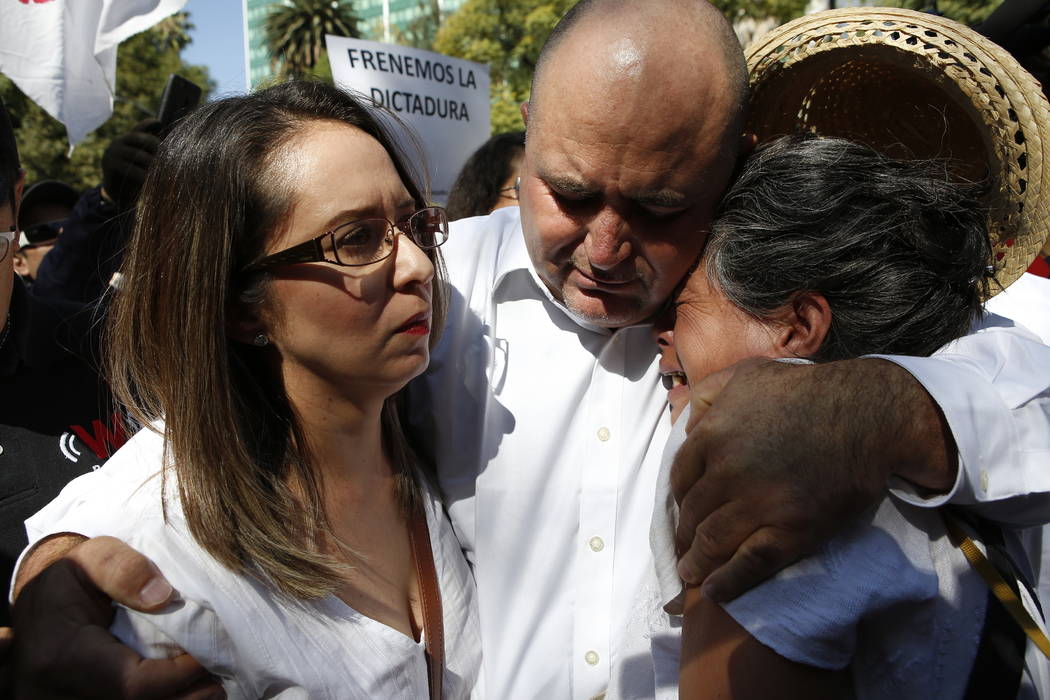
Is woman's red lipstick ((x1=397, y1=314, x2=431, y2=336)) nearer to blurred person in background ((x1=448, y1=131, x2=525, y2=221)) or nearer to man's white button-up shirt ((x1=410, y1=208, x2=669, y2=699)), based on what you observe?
man's white button-up shirt ((x1=410, y1=208, x2=669, y2=699))

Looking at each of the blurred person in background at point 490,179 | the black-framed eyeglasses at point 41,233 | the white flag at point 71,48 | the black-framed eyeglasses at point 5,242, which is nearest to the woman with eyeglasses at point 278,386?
the black-framed eyeglasses at point 5,242

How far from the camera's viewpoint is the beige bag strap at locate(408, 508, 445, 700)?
193cm

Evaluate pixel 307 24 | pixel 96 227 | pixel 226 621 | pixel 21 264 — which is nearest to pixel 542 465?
pixel 226 621

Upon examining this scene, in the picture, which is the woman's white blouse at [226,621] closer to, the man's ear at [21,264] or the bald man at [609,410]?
the bald man at [609,410]

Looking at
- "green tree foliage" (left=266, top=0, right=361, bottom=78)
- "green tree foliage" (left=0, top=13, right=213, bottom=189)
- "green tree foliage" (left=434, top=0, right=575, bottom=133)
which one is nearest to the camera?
"green tree foliage" (left=0, top=13, right=213, bottom=189)

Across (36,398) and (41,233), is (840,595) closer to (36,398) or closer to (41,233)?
(36,398)

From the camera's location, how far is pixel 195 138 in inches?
73.4

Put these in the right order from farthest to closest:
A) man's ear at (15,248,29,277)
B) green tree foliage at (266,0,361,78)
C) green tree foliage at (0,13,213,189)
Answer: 1. green tree foliage at (266,0,361,78)
2. green tree foliage at (0,13,213,189)
3. man's ear at (15,248,29,277)

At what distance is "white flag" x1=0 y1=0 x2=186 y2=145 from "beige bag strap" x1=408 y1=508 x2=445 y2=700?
2858 mm

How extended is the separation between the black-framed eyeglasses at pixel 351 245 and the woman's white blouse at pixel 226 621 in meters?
0.52

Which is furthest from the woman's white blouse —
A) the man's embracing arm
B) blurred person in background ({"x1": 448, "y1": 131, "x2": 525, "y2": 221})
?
blurred person in background ({"x1": 448, "y1": 131, "x2": 525, "y2": 221})

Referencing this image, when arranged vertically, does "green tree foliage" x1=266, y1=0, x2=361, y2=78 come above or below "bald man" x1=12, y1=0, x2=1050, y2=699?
below

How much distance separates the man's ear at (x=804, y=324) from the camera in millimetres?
1662

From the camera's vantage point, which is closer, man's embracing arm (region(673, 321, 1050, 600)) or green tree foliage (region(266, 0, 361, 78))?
man's embracing arm (region(673, 321, 1050, 600))
